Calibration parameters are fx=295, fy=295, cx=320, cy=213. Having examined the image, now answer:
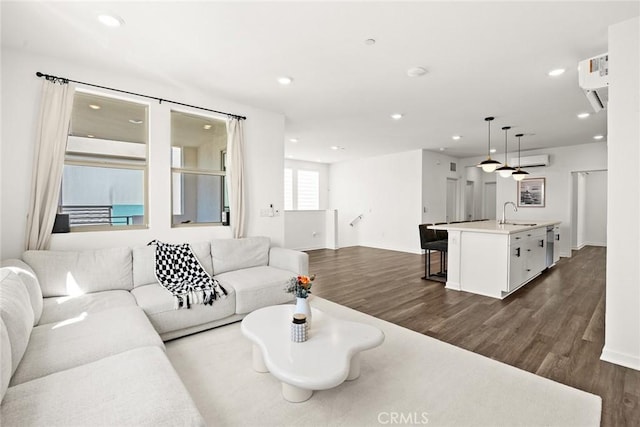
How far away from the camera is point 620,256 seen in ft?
7.57

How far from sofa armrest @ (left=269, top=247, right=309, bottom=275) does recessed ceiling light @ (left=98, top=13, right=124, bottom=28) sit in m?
2.71

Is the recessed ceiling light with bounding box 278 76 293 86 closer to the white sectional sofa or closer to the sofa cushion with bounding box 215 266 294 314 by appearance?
the white sectional sofa

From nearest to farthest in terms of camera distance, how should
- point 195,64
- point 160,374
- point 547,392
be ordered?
point 160,374, point 547,392, point 195,64

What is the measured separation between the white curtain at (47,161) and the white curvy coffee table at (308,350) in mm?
2253

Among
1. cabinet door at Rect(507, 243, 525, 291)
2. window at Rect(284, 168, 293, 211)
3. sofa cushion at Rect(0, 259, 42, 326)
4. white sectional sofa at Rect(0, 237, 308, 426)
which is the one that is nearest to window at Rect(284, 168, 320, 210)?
window at Rect(284, 168, 293, 211)

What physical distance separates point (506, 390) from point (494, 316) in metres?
1.49

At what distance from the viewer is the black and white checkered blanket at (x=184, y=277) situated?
2.73 metres

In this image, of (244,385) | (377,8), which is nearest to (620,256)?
(377,8)

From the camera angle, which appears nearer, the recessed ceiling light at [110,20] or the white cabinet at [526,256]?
the recessed ceiling light at [110,20]

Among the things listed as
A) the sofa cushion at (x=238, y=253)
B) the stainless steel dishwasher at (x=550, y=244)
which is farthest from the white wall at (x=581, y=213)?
the sofa cushion at (x=238, y=253)

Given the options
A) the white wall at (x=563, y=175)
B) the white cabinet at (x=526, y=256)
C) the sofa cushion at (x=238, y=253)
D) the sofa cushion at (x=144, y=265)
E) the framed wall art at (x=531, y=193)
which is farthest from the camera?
the framed wall art at (x=531, y=193)

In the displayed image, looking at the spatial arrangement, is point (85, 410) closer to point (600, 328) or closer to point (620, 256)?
point (620, 256)

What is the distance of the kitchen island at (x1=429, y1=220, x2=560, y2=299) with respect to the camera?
395 centimetres

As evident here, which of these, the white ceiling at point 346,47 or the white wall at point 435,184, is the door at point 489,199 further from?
the white ceiling at point 346,47
